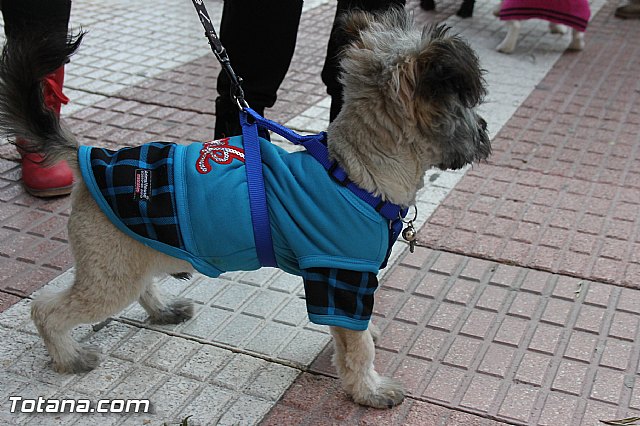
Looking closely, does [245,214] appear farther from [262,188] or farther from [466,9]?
[466,9]

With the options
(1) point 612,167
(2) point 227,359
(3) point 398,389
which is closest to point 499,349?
(3) point 398,389

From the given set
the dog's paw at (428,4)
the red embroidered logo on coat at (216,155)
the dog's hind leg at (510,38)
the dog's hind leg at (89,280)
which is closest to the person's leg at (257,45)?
the red embroidered logo on coat at (216,155)

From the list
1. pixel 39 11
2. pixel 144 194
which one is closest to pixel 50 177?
pixel 39 11

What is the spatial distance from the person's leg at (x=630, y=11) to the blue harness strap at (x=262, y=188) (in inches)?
227

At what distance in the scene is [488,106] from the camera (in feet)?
18.2

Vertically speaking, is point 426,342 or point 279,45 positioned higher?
point 279,45

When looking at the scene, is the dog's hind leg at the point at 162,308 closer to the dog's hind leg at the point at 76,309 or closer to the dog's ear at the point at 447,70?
the dog's hind leg at the point at 76,309

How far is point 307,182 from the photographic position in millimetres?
2660

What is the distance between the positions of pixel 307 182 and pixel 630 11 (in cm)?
601

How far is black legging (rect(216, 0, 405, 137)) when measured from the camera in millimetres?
3471

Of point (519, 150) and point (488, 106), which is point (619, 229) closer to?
point (519, 150)

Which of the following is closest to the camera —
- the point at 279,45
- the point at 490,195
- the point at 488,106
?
the point at 279,45

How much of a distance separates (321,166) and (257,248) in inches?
14.2

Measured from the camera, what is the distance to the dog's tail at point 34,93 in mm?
2600
